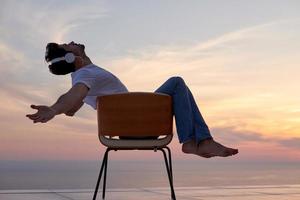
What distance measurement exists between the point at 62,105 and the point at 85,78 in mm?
269

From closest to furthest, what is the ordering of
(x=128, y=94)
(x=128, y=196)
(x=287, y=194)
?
(x=128, y=94) → (x=128, y=196) → (x=287, y=194)

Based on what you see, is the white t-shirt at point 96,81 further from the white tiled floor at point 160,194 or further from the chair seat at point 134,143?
the white tiled floor at point 160,194

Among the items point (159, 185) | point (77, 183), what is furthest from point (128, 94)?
point (159, 185)

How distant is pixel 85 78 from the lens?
11.0 feet

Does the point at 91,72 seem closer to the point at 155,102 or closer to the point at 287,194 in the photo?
the point at 155,102

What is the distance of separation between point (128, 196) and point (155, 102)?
83.9 inches

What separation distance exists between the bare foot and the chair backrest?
199mm

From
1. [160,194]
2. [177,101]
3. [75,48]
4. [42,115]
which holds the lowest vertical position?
[160,194]

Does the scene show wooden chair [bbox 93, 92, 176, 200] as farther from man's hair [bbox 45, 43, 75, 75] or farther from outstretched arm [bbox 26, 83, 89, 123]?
man's hair [bbox 45, 43, 75, 75]

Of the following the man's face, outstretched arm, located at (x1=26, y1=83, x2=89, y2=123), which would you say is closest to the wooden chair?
outstretched arm, located at (x1=26, y1=83, x2=89, y2=123)

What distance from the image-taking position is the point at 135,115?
3.36 m

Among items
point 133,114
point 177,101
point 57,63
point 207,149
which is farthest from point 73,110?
point 207,149

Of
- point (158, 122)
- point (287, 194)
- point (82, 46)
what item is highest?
point (82, 46)

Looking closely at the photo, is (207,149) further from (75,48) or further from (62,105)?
(75,48)
